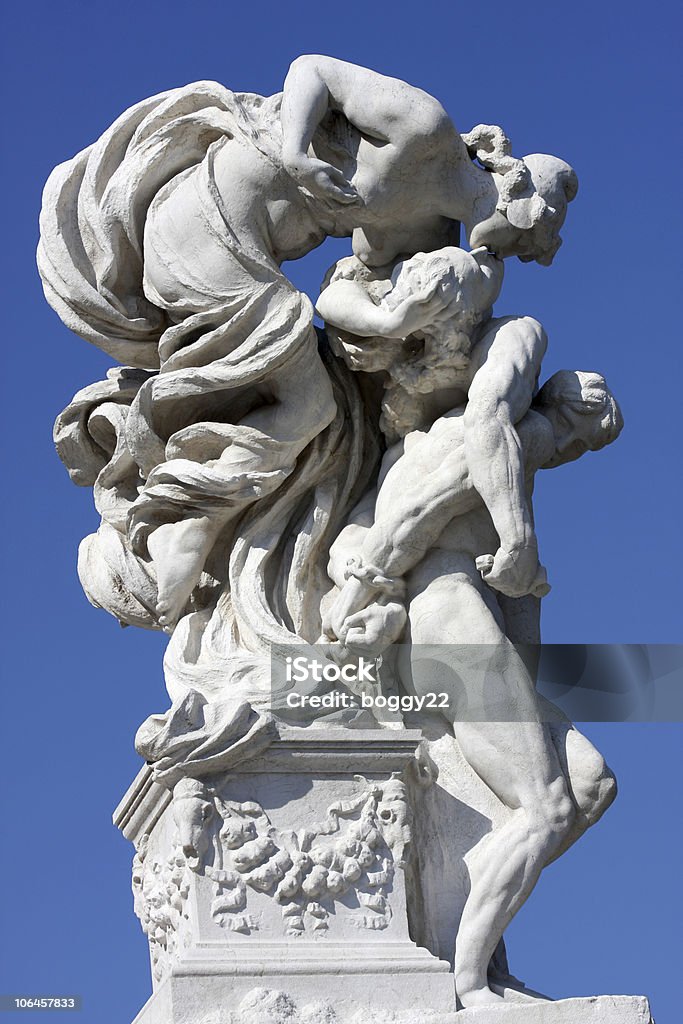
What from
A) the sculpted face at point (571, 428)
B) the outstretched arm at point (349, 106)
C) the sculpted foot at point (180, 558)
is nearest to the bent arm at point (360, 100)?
the outstretched arm at point (349, 106)

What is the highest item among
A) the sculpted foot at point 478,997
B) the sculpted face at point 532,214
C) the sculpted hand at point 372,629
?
the sculpted face at point 532,214

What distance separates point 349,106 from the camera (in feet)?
24.6

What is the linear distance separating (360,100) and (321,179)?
1.20 feet

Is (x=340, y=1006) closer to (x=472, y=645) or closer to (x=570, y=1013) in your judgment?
(x=570, y=1013)

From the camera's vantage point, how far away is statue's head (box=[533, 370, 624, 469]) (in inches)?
309

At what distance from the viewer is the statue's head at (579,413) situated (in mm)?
7840

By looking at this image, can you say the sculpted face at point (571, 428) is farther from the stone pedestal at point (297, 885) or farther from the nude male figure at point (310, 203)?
the stone pedestal at point (297, 885)

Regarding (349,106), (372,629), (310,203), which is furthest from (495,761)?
(349,106)

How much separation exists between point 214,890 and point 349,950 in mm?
516

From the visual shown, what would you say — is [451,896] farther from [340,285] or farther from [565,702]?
[340,285]

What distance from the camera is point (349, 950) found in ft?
22.7

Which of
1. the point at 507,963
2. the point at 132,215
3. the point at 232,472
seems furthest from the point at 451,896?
the point at 132,215

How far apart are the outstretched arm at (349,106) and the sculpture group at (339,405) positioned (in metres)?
0.01

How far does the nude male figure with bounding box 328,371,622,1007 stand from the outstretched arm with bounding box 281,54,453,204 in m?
1.09
